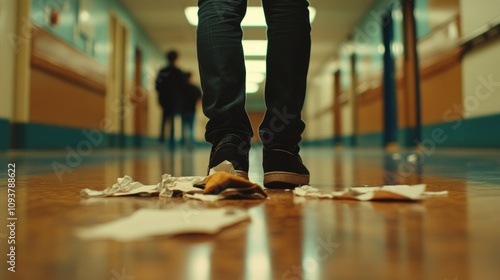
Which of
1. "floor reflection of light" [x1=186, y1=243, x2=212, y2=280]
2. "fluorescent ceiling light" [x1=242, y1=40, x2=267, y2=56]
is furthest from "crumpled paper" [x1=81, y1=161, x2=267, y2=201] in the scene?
"fluorescent ceiling light" [x1=242, y1=40, x2=267, y2=56]

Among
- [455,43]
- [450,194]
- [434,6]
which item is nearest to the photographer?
[450,194]

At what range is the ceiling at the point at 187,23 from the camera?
7.71m

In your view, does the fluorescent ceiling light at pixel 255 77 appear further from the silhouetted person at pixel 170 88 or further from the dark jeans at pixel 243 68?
the dark jeans at pixel 243 68

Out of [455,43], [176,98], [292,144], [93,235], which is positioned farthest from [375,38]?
[93,235]

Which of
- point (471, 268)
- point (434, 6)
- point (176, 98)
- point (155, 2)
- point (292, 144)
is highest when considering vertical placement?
point (155, 2)

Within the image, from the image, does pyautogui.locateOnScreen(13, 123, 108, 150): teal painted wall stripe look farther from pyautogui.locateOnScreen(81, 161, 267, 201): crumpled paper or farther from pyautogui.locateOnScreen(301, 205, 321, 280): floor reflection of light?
pyautogui.locateOnScreen(301, 205, 321, 280): floor reflection of light

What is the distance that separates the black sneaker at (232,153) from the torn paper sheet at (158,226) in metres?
0.43

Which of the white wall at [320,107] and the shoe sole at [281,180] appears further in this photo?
the white wall at [320,107]

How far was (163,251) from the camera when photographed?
39cm

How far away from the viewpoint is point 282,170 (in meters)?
1.02

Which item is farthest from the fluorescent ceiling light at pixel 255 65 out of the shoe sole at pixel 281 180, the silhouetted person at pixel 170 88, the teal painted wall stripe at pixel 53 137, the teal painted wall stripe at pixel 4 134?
the shoe sole at pixel 281 180

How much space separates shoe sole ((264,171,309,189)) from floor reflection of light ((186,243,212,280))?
1.98ft

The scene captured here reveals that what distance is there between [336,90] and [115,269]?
11.7 meters

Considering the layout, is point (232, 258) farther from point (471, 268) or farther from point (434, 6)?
point (434, 6)
